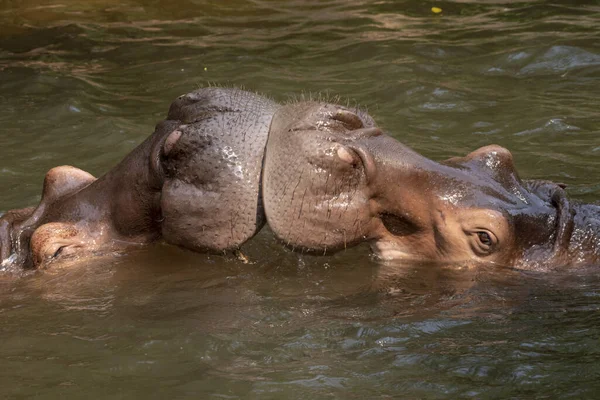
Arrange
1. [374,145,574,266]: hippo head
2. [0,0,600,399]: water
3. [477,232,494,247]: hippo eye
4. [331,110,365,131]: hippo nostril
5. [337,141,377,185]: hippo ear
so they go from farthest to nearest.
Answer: [477,232,494,247]: hippo eye → [374,145,574,266]: hippo head → [331,110,365,131]: hippo nostril → [337,141,377,185]: hippo ear → [0,0,600,399]: water

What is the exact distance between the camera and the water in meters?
4.15

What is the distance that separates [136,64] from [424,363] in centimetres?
744

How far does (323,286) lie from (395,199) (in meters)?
0.69

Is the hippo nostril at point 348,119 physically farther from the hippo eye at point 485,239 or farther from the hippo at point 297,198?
the hippo eye at point 485,239

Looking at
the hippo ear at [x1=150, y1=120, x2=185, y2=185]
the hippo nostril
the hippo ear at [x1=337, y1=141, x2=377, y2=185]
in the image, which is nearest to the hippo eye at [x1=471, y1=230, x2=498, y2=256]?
the hippo ear at [x1=337, y1=141, x2=377, y2=185]

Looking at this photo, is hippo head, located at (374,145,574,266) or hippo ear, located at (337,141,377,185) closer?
hippo ear, located at (337,141,377,185)

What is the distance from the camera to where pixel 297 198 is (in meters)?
4.38

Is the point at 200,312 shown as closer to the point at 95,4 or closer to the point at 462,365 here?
the point at 462,365

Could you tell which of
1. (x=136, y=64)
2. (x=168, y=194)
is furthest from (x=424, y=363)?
(x=136, y=64)

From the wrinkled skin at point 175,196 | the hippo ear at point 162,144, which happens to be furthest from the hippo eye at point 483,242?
the hippo ear at point 162,144

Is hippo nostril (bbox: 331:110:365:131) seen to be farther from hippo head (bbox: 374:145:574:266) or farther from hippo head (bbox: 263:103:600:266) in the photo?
hippo head (bbox: 374:145:574:266)

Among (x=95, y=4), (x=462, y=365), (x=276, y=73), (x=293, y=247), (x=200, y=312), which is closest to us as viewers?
(x=462, y=365)

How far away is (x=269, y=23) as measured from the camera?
12.3 m

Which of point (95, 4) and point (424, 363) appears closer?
point (424, 363)
